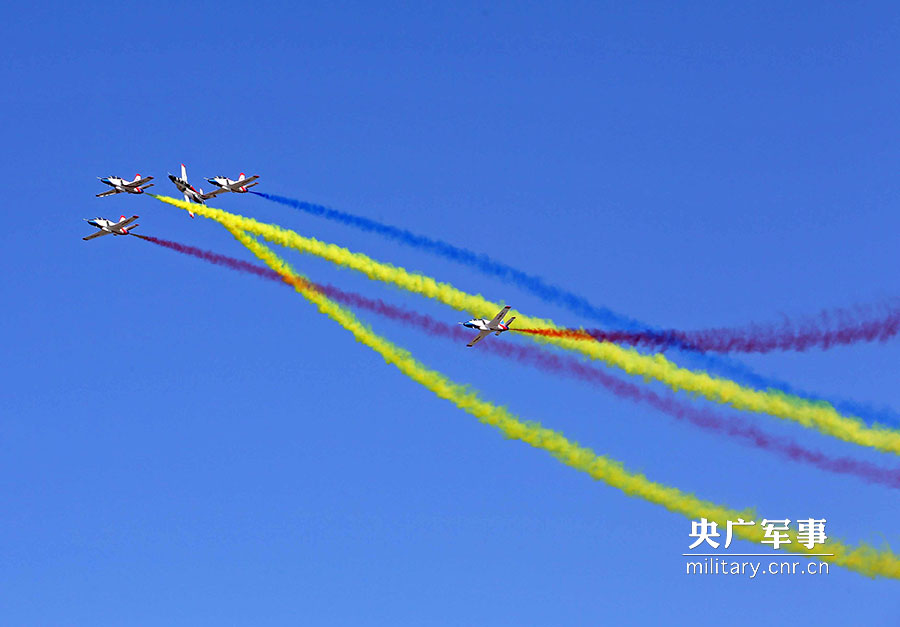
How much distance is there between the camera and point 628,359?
9781 cm

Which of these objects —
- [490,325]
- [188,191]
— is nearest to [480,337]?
[490,325]

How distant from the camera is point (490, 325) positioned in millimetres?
101375

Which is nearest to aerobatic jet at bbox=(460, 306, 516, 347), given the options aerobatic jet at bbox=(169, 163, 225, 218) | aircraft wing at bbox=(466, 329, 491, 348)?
aircraft wing at bbox=(466, 329, 491, 348)

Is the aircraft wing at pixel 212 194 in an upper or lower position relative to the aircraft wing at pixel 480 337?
upper

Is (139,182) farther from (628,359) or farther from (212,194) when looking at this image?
(628,359)

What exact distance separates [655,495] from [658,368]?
9456 mm

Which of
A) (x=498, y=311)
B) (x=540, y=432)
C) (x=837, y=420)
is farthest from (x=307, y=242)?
(x=837, y=420)

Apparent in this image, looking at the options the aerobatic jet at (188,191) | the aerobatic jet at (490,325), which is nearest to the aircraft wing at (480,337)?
the aerobatic jet at (490,325)

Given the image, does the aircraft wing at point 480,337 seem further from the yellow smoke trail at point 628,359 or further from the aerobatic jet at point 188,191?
the aerobatic jet at point 188,191

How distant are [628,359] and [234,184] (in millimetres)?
31645

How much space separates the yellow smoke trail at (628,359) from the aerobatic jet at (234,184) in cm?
191

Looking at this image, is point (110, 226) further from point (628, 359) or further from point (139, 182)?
point (628, 359)

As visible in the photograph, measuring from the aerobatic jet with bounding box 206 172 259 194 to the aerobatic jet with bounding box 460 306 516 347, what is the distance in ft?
65.5

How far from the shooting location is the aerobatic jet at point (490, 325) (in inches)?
3989
